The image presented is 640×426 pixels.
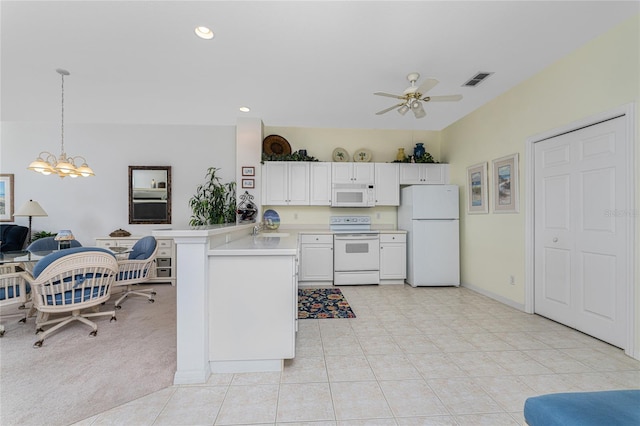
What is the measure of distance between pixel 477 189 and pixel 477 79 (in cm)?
161

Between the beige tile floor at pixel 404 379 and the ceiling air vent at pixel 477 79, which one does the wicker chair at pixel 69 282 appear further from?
the ceiling air vent at pixel 477 79

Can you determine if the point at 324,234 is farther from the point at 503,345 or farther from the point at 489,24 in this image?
the point at 489,24

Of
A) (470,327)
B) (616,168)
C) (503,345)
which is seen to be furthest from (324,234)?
(616,168)

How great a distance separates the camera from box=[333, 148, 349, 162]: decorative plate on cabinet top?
15.9 ft

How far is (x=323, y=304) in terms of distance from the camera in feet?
11.5

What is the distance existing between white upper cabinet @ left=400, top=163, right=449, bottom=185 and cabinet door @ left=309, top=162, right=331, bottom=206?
1315 mm

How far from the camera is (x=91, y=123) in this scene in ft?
15.5

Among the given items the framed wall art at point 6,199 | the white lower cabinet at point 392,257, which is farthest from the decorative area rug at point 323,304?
the framed wall art at point 6,199

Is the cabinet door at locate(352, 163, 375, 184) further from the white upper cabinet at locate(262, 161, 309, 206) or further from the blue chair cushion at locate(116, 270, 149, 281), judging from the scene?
the blue chair cushion at locate(116, 270, 149, 281)

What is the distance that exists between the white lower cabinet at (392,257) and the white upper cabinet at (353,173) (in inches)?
40.5

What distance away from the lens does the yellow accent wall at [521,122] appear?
2186 mm

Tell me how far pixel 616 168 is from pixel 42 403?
459cm

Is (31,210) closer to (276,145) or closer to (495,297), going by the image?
(276,145)

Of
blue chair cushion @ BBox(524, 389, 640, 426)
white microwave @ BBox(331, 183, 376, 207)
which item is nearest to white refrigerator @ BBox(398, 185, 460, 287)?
white microwave @ BBox(331, 183, 376, 207)
